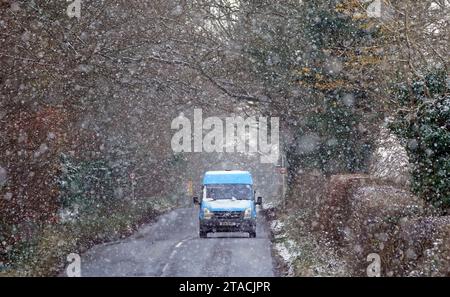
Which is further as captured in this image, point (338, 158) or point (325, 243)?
point (338, 158)

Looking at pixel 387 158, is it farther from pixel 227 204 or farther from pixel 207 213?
pixel 207 213

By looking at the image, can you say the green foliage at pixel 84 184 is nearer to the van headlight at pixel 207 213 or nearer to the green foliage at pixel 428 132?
the van headlight at pixel 207 213

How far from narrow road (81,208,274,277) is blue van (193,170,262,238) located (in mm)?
496

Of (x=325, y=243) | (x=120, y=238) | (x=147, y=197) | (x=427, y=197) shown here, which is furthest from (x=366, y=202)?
(x=147, y=197)

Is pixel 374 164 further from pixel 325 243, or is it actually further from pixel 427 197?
pixel 427 197

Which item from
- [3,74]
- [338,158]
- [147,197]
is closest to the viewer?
[3,74]

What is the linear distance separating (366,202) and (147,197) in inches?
1096

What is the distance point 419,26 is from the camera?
18281 mm

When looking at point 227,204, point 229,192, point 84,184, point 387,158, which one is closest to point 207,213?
point 227,204

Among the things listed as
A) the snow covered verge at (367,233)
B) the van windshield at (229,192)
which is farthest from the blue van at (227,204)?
the snow covered verge at (367,233)

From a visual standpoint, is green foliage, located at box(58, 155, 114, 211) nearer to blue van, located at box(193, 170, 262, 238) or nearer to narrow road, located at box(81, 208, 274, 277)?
narrow road, located at box(81, 208, 274, 277)

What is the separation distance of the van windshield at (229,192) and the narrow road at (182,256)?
149cm

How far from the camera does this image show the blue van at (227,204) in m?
21.0

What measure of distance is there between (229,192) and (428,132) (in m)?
11.4
